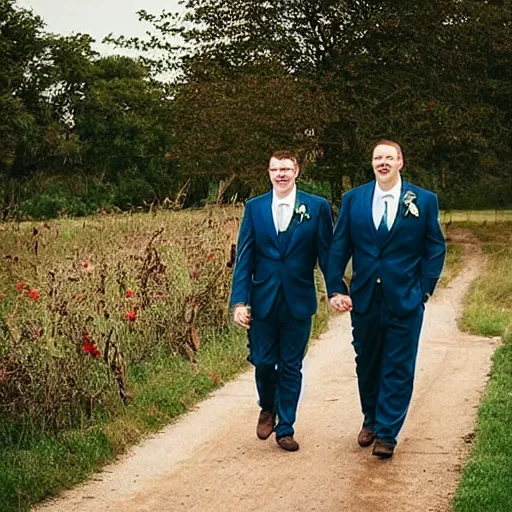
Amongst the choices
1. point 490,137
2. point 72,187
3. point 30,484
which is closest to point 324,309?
point 30,484

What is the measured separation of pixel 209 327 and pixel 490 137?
18254 mm

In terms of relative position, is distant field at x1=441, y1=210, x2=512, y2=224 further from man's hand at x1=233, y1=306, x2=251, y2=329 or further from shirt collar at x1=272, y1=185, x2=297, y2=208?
man's hand at x1=233, y1=306, x2=251, y2=329

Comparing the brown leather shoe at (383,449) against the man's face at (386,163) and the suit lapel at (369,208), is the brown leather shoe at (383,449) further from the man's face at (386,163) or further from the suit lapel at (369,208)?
the man's face at (386,163)

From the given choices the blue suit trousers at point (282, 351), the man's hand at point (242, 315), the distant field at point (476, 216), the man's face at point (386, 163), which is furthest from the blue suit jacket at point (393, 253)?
the distant field at point (476, 216)

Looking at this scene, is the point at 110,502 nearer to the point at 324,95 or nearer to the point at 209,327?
the point at 209,327

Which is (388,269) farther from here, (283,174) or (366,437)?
(366,437)

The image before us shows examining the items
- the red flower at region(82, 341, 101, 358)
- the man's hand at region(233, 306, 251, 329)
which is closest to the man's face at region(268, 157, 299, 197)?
the man's hand at region(233, 306, 251, 329)

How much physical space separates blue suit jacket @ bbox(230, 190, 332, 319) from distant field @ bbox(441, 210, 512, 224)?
25707 millimetres

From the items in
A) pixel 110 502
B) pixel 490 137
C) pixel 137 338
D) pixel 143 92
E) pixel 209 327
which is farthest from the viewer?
pixel 143 92

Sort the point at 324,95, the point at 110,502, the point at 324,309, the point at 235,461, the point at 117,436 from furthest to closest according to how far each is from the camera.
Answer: the point at 324,95 < the point at 324,309 < the point at 117,436 < the point at 235,461 < the point at 110,502

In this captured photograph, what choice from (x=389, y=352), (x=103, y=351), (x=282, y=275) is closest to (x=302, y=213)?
(x=282, y=275)

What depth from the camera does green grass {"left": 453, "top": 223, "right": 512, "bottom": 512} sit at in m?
5.86

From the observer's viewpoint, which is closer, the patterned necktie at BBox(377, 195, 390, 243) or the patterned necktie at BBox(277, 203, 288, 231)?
the patterned necktie at BBox(377, 195, 390, 243)

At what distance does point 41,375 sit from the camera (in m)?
7.71
